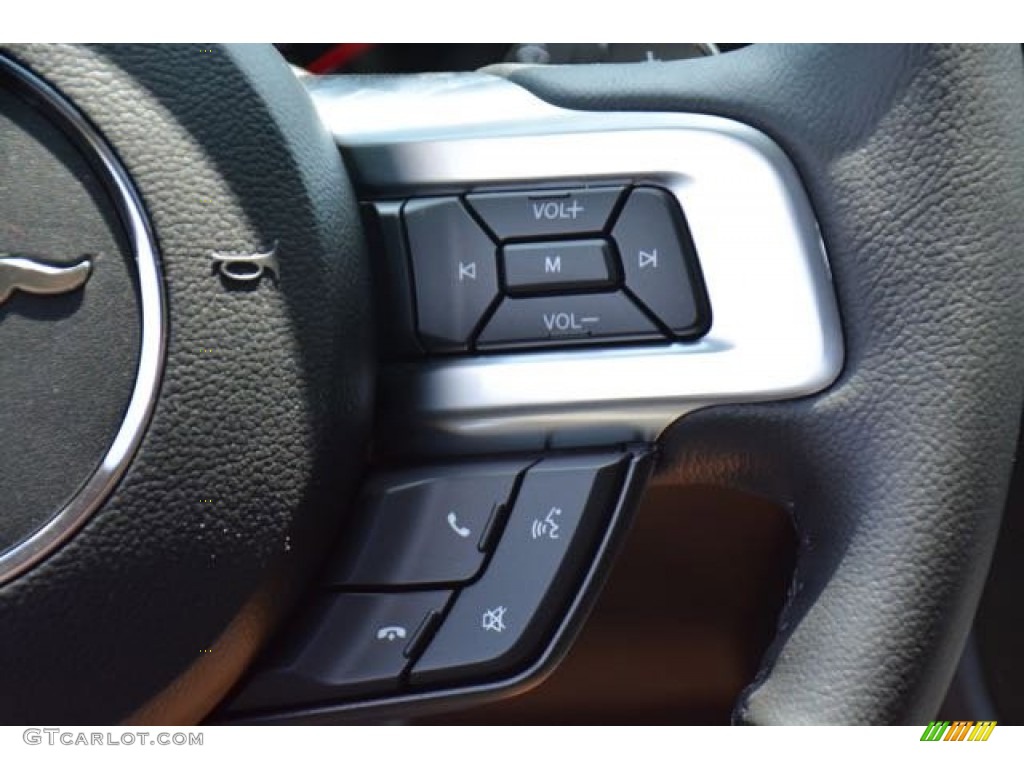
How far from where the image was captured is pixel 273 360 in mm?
680

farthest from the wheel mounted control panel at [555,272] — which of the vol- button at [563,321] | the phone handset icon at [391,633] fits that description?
the phone handset icon at [391,633]

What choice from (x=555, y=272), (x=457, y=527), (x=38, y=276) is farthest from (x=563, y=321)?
(x=38, y=276)

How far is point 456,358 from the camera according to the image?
2.45ft

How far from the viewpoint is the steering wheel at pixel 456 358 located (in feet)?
2.20

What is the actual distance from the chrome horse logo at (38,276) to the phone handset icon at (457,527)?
0.78ft
